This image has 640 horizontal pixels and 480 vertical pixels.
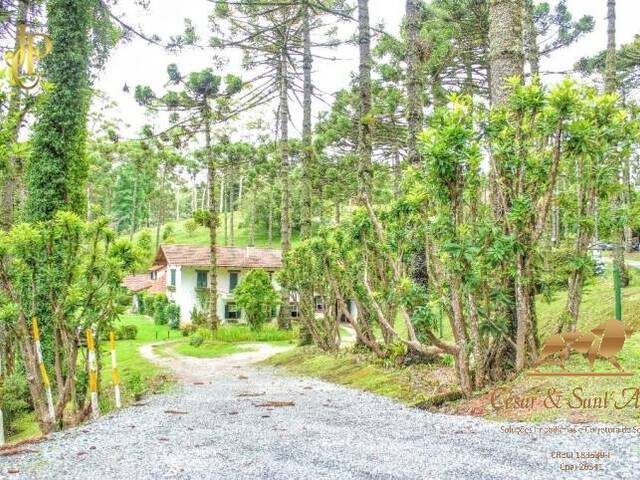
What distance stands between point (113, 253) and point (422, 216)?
399 centimetres

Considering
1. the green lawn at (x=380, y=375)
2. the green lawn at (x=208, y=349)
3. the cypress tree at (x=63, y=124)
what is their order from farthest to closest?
the green lawn at (x=208, y=349) → the cypress tree at (x=63, y=124) → the green lawn at (x=380, y=375)

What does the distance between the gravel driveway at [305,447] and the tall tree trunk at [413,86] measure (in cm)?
443

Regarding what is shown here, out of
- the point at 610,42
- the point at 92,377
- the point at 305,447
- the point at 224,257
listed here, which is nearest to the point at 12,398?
the point at 92,377

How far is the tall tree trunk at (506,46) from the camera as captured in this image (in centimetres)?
664

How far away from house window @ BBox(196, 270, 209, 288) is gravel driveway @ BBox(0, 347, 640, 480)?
24154mm

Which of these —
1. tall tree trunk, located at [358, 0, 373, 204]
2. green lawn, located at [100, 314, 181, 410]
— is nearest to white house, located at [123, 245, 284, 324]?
green lawn, located at [100, 314, 181, 410]

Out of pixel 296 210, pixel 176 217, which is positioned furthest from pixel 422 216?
pixel 176 217

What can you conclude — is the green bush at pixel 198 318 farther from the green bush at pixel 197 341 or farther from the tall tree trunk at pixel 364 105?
the tall tree trunk at pixel 364 105

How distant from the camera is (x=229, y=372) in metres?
12.0

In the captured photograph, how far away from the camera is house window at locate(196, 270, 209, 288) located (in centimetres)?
3036

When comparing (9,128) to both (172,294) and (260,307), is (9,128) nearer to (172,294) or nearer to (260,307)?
(260,307)

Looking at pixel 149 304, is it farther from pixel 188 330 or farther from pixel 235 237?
pixel 235 237

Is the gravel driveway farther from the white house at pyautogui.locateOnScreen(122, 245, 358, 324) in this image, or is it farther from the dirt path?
the white house at pyautogui.locateOnScreen(122, 245, 358, 324)

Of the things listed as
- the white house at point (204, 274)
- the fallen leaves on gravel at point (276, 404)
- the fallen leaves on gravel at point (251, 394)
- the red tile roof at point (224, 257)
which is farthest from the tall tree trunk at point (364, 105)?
the red tile roof at point (224, 257)
